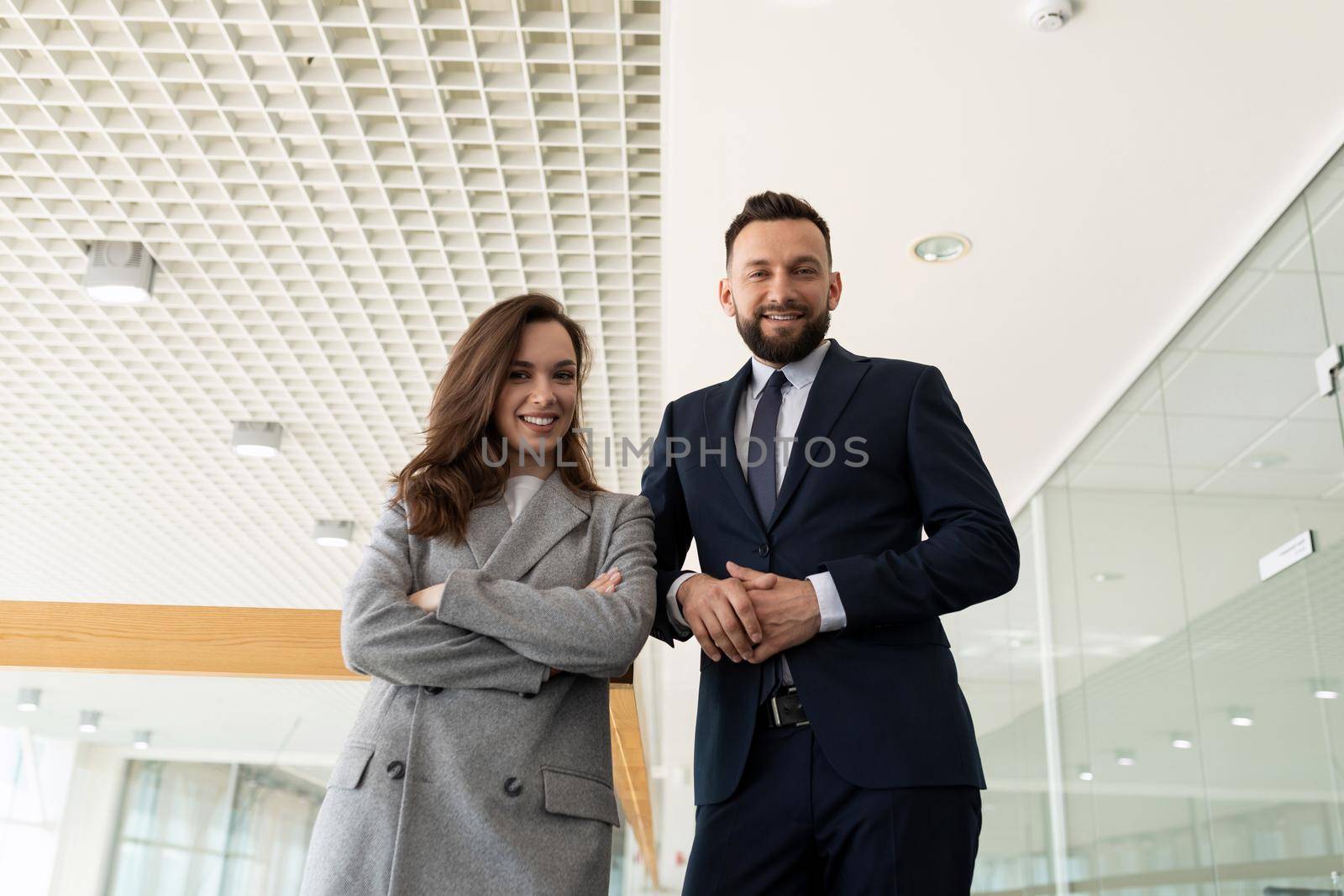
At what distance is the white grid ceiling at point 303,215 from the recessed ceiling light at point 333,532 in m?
0.56

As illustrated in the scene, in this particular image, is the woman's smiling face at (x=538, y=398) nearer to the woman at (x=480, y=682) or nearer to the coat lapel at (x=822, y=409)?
the woman at (x=480, y=682)

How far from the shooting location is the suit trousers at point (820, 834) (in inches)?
46.9

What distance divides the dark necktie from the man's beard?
4 cm

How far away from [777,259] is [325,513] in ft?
17.6

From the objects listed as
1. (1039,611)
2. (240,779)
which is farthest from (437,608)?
(1039,611)

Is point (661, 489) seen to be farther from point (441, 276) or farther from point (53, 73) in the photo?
point (441, 276)

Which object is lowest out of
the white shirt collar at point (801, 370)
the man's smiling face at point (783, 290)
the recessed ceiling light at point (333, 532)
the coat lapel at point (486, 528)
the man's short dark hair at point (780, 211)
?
the coat lapel at point (486, 528)

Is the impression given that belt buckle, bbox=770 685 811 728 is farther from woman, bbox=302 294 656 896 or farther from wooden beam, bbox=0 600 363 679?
wooden beam, bbox=0 600 363 679

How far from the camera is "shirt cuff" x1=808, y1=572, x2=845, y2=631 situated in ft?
4.12

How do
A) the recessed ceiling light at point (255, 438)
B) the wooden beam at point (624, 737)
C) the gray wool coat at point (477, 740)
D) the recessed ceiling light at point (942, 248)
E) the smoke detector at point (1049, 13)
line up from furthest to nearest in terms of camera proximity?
the recessed ceiling light at point (255, 438)
the recessed ceiling light at point (942, 248)
the smoke detector at point (1049, 13)
the wooden beam at point (624, 737)
the gray wool coat at point (477, 740)

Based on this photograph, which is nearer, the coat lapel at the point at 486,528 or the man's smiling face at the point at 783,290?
the coat lapel at the point at 486,528

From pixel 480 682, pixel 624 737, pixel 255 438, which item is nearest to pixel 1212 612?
pixel 624 737

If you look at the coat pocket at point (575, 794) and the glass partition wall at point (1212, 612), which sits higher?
the glass partition wall at point (1212, 612)

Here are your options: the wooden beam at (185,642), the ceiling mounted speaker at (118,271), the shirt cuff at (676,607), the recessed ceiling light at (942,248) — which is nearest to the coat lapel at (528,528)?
the shirt cuff at (676,607)
